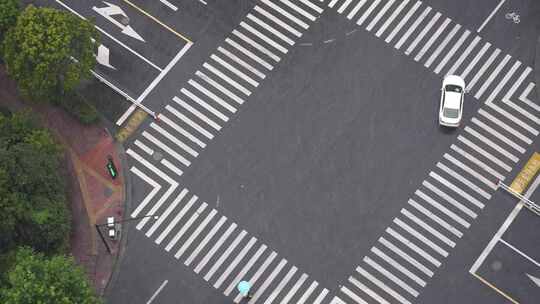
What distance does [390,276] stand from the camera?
7762 cm

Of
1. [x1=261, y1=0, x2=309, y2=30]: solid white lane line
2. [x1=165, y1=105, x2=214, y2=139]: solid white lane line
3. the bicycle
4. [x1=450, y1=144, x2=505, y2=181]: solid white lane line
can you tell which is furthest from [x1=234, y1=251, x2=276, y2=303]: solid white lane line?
the bicycle

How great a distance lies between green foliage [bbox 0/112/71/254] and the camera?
72.5m

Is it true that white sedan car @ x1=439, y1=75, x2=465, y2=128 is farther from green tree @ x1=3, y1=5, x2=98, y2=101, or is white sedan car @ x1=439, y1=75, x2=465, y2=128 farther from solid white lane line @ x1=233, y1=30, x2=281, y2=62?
green tree @ x1=3, y1=5, x2=98, y2=101

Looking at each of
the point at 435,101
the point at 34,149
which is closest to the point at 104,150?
the point at 34,149

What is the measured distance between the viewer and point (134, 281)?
7838 cm

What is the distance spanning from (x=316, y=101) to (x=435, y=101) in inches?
437

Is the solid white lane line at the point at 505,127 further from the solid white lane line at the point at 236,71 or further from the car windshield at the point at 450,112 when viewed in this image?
the solid white lane line at the point at 236,71

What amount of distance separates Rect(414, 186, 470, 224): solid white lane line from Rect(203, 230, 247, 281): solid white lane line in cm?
1617

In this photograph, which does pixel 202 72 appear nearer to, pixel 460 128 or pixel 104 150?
pixel 104 150

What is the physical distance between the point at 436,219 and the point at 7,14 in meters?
42.0

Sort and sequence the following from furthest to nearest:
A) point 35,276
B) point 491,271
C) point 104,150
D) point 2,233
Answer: point 104,150
point 491,271
point 2,233
point 35,276

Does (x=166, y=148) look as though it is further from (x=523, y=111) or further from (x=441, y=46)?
(x=523, y=111)

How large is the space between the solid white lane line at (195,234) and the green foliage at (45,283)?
11.0 m

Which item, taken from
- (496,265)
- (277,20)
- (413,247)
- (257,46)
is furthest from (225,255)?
(277,20)
